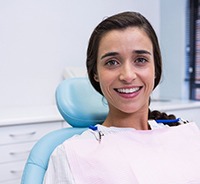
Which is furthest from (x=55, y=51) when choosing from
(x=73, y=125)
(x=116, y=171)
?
(x=116, y=171)

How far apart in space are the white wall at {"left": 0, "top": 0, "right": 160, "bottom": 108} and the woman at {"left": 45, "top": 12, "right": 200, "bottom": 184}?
1.21 metres

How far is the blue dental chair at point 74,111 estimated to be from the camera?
0.90m

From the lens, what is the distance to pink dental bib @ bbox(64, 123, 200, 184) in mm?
753

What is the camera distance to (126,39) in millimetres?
844

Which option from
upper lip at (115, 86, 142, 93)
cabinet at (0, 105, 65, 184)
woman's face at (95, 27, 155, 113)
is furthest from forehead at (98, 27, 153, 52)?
cabinet at (0, 105, 65, 184)

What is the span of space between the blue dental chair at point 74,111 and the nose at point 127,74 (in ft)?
0.81

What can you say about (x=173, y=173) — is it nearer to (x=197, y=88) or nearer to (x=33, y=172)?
(x=33, y=172)

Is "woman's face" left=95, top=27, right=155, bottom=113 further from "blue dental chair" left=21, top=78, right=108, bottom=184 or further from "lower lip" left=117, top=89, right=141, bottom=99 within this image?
"blue dental chair" left=21, top=78, right=108, bottom=184

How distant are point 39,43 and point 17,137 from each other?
2.70ft

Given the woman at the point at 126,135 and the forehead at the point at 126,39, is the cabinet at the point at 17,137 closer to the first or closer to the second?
the woman at the point at 126,135

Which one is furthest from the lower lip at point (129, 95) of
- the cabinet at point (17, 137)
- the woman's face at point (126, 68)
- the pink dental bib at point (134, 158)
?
the cabinet at point (17, 137)

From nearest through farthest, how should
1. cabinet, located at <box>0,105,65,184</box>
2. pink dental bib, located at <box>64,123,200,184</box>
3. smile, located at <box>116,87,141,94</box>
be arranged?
pink dental bib, located at <box>64,123,200,184</box> → smile, located at <box>116,87,141,94</box> → cabinet, located at <box>0,105,65,184</box>

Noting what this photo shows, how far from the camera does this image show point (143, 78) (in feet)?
2.81

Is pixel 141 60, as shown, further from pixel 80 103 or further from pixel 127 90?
pixel 80 103
